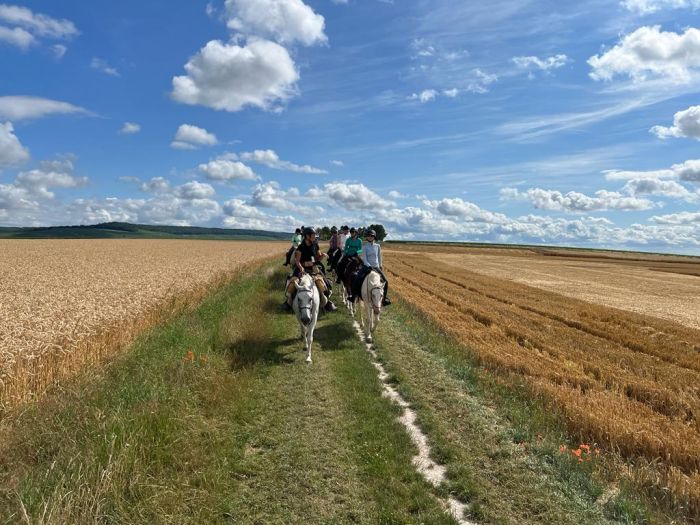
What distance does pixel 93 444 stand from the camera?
5.20 metres

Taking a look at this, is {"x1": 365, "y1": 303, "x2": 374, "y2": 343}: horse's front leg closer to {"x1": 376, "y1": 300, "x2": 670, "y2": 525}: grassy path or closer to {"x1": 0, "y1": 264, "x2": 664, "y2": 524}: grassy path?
{"x1": 376, "y1": 300, "x2": 670, "y2": 525}: grassy path

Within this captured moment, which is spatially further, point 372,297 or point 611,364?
point 372,297

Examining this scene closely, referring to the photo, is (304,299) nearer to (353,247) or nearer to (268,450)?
(268,450)

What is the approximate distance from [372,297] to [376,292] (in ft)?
0.72

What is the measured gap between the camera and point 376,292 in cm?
1348

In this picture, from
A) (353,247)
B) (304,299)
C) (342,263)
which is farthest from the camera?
(342,263)

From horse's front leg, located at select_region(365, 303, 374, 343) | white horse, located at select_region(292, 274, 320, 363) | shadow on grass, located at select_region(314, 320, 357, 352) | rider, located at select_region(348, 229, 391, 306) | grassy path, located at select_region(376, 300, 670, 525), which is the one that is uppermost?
rider, located at select_region(348, 229, 391, 306)

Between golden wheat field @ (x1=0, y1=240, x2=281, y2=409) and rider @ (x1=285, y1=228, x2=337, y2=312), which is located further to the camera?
rider @ (x1=285, y1=228, x2=337, y2=312)

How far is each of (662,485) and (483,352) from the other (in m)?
6.12

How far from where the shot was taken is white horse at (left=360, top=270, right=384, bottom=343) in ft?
44.2

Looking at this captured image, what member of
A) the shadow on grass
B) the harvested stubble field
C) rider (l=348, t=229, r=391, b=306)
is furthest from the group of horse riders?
the harvested stubble field

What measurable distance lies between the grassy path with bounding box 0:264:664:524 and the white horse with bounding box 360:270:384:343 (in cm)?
357

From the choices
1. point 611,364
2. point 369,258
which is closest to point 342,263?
point 369,258

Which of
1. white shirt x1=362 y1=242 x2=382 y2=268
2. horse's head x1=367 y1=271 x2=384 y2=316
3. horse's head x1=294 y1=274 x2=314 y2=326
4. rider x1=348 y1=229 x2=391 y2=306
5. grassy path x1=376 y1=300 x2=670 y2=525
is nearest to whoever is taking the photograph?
grassy path x1=376 y1=300 x2=670 y2=525
